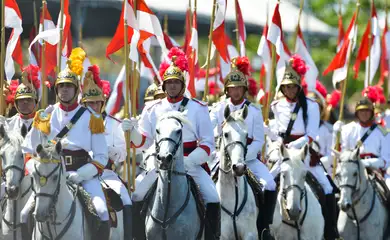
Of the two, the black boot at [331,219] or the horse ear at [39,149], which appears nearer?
the horse ear at [39,149]

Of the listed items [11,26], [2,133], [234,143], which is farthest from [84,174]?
[11,26]

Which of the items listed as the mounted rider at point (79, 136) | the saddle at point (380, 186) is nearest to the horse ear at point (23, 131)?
the mounted rider at point (79, 136)

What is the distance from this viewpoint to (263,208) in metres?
14.9

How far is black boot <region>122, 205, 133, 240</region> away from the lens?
13.6m

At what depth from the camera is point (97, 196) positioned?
42.7ft

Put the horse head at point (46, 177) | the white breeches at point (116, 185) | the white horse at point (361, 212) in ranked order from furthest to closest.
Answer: the white horse at point (361, 212)
the white breeches at point (116, 185)
the horse head at point (46, 177)

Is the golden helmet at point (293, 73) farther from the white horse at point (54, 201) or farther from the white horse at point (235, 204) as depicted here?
the white horse at point (54, 201)

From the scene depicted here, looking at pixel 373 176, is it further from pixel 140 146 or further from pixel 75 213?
pixel 75 213

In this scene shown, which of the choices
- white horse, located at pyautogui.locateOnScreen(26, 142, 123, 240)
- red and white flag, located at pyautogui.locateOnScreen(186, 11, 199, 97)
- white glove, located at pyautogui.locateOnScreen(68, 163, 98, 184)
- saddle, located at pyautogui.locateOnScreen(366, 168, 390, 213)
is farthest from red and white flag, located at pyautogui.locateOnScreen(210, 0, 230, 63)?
white horse, located at pyautogui.locateOnScreen(26, 142, 123, 240)

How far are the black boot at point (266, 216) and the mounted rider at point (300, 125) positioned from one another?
1.74 metres

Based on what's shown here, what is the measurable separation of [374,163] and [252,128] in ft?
13.5

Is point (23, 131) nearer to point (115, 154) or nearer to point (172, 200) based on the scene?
point (115, 154)

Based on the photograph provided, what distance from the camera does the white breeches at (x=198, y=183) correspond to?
12984 millimetres

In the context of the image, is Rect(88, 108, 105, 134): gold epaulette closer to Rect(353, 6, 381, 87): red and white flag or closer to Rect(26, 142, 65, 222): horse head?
Rect(26, 142, 65, 222): horse head
